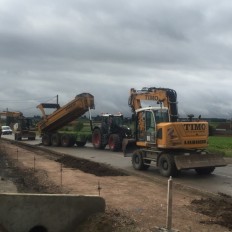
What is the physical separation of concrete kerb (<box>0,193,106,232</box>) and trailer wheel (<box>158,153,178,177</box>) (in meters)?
7.39

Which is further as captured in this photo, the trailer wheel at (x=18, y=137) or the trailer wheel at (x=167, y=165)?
the trailer wheel at (x=18, y=137)

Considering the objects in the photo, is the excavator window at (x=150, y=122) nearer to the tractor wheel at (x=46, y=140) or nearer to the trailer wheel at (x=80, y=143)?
the trailer wheel at (x=80, y=143)

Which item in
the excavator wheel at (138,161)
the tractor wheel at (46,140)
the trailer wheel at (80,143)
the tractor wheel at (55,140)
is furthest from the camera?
the tractor wheel at (46,140)

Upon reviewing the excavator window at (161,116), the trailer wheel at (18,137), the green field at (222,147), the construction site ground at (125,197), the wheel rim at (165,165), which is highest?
the excavator window at (161,116)

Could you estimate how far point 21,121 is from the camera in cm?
4981

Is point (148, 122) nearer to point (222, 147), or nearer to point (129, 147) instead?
point (129, 147)

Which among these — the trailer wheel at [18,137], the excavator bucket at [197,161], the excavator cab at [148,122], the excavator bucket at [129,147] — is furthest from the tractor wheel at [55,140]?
the excavator bucket at [197,161]

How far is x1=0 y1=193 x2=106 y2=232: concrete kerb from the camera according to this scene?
9758 millimetres

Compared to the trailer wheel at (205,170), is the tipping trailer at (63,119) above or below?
above

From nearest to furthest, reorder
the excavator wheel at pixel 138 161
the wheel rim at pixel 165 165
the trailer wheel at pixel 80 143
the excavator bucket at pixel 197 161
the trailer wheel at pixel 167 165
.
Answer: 1. the excavator bucket at pixel 197 161
2. the trailer wheel at pixel 167 165
3. the wheel rim at pixel 165 165
4. the excavator wheel at pixel 138 161
5. the trailer wheel at pixel 80 143

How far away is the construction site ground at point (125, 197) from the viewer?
32.0ft

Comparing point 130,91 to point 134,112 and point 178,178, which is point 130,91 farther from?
point 178,178

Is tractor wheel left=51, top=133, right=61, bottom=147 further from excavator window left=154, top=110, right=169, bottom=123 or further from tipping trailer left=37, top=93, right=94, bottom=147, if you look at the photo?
excavator window left=154, top=110, right=169, bottom=123

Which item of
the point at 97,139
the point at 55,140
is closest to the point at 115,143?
the point at 97,139
